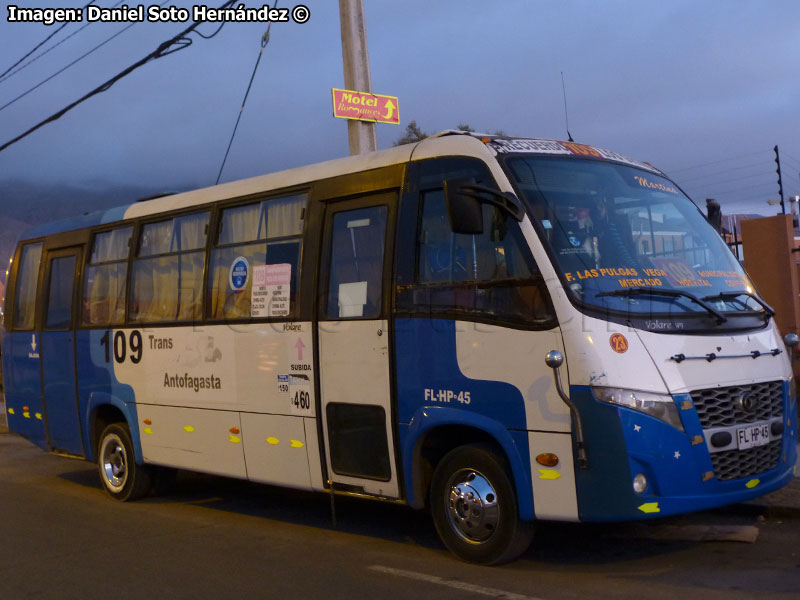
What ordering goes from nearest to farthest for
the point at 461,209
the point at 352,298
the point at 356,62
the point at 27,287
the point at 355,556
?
the point at 461,209
the point at 355,556
the point at 352,298
the point at 27,287
the point at 356,62

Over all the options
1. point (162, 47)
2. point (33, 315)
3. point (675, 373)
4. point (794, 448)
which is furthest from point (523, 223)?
point (162, 47)

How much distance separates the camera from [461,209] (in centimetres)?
618

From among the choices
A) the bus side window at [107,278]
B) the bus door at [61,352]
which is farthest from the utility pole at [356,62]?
the bus door at [61,352]

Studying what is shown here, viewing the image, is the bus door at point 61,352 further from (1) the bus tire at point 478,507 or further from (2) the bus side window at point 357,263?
(1) the bus tire at point 478,507

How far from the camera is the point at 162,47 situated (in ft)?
44.5

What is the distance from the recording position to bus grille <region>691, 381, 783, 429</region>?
598 centimetres

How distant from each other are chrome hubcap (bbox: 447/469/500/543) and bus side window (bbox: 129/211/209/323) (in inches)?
137

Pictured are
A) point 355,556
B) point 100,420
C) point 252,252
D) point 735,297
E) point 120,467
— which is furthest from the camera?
point 100,420

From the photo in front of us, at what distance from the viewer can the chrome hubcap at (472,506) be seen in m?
6.42

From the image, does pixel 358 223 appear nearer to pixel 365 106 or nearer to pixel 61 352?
pixel 61 352

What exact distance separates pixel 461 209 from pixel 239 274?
3.02m

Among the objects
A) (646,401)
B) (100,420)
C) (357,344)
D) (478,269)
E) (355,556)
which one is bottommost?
(355,556)

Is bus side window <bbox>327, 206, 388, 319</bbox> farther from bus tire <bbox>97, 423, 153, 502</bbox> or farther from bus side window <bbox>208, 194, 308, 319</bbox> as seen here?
bus tire <bbox>97, 423, 153, 502</bbox>

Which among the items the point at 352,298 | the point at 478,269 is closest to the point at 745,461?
the point at 478,269
